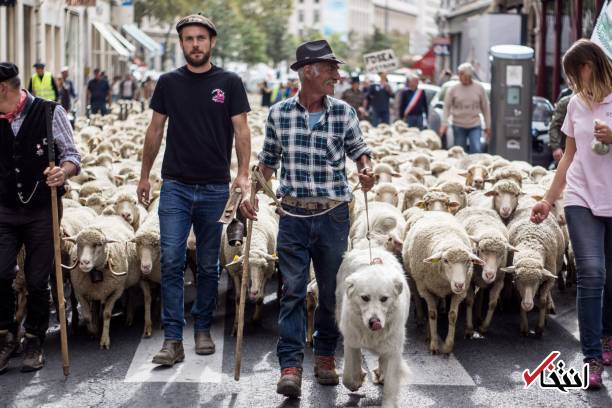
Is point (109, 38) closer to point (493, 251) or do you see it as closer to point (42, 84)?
point (42, 84)

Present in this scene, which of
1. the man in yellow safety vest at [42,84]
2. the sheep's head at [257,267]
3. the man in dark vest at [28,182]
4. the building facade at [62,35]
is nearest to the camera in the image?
the man in dark vest at [28,182]

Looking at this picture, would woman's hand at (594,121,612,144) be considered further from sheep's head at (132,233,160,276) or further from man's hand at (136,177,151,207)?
sheep's head at (132,233,160,276)

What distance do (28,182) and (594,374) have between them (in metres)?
3.53

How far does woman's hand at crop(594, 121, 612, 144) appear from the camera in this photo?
5977mm

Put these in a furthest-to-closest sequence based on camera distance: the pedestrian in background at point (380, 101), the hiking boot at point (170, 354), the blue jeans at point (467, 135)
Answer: the pedestrian in background at point (380, 101), the blue jeans at point (467, 135), the hiking boot at point (170, 354)

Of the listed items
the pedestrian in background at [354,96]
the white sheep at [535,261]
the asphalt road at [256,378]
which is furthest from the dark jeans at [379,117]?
the asphalt road at [256,378]

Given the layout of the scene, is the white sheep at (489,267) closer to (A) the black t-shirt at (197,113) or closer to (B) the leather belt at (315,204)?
(B) the leather belt at (315,204)

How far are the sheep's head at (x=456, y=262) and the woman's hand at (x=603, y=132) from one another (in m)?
1.72

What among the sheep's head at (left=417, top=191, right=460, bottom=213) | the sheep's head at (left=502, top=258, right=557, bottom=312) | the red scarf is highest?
the red scarf

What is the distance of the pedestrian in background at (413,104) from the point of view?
23125mm

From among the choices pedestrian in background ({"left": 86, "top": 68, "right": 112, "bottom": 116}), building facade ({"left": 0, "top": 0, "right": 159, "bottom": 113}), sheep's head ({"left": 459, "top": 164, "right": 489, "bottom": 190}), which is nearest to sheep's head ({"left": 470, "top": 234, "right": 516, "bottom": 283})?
sheep's head ({"left": 459, "top": 164, "right": 489, "bottom": 190})

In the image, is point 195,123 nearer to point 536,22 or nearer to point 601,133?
point 601,133

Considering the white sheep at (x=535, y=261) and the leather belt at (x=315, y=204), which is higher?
the leather belt at (x=315, y=204)

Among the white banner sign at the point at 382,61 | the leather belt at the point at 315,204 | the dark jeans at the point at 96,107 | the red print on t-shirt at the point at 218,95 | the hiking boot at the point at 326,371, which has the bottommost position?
the hiking boot at the point at 326,371
